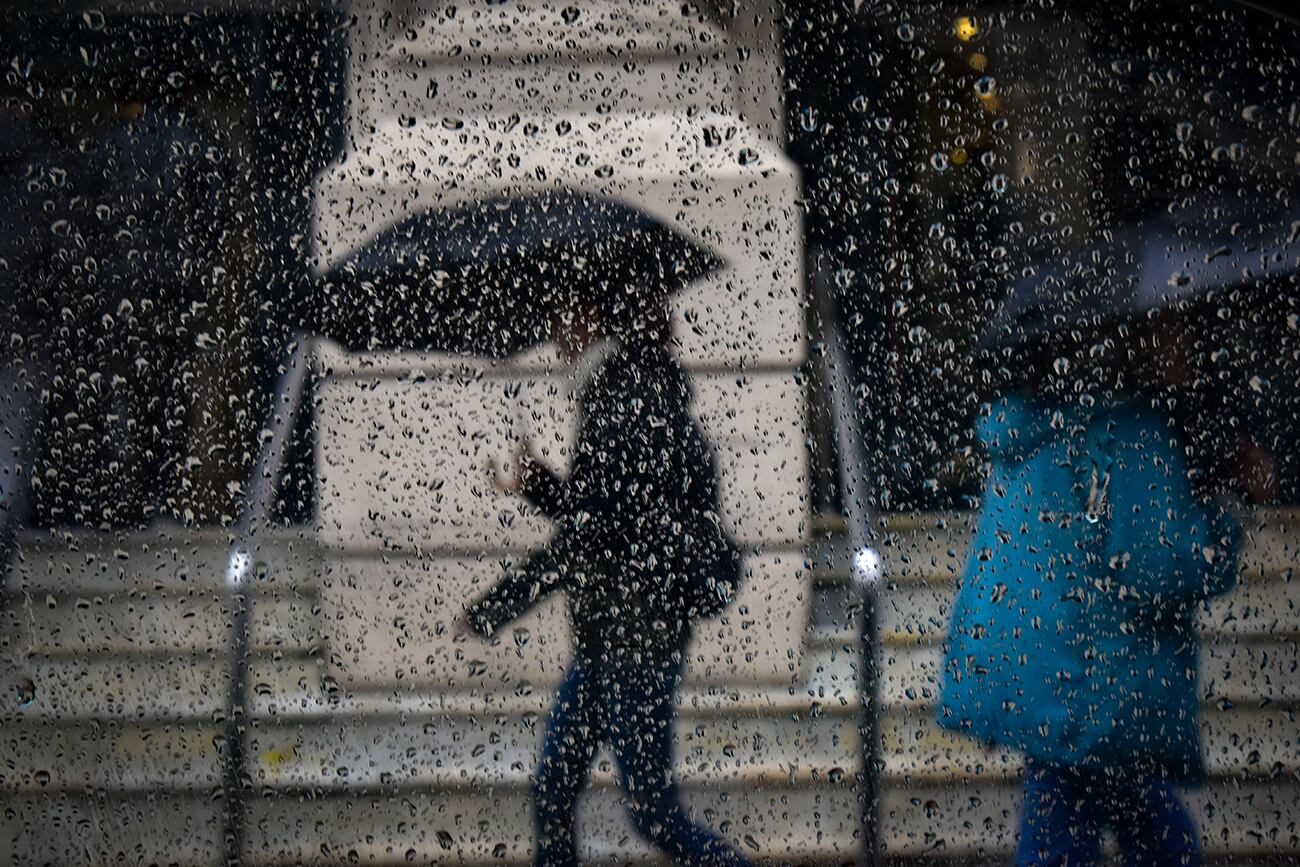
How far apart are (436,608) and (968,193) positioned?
62 cm

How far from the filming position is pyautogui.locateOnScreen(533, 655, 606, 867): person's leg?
0.94 m

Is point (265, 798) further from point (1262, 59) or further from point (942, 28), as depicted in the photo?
point (1262, 59)

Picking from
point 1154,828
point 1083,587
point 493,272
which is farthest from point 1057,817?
point 493,272

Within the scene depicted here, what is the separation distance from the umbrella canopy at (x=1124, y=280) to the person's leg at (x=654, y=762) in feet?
1.44

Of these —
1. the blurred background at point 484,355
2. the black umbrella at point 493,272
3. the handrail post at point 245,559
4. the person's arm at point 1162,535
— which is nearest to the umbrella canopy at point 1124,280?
the blurred background at point 484,355

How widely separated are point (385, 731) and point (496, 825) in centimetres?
14

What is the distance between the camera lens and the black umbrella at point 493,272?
91 cm

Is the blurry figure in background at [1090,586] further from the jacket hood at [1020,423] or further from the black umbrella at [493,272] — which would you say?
the black umbrella at [493,272]

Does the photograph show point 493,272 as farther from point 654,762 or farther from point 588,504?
point 654,762

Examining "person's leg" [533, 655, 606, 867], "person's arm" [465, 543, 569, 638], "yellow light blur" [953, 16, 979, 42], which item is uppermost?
"yellow light blur" [953, 16, 979, 42]

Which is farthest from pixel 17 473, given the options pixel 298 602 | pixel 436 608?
pixel 436 608

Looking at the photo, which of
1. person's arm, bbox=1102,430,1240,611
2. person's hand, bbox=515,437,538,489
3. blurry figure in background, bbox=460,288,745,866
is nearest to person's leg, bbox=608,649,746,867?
blurry figure in background, bbox=460,288,745,866

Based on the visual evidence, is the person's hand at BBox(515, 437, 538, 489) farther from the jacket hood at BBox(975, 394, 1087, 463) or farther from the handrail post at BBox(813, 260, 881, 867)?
the jacket hood at BBox(975, 394, 1087, 463)

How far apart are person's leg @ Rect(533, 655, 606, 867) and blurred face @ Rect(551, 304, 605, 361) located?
0.93ft
